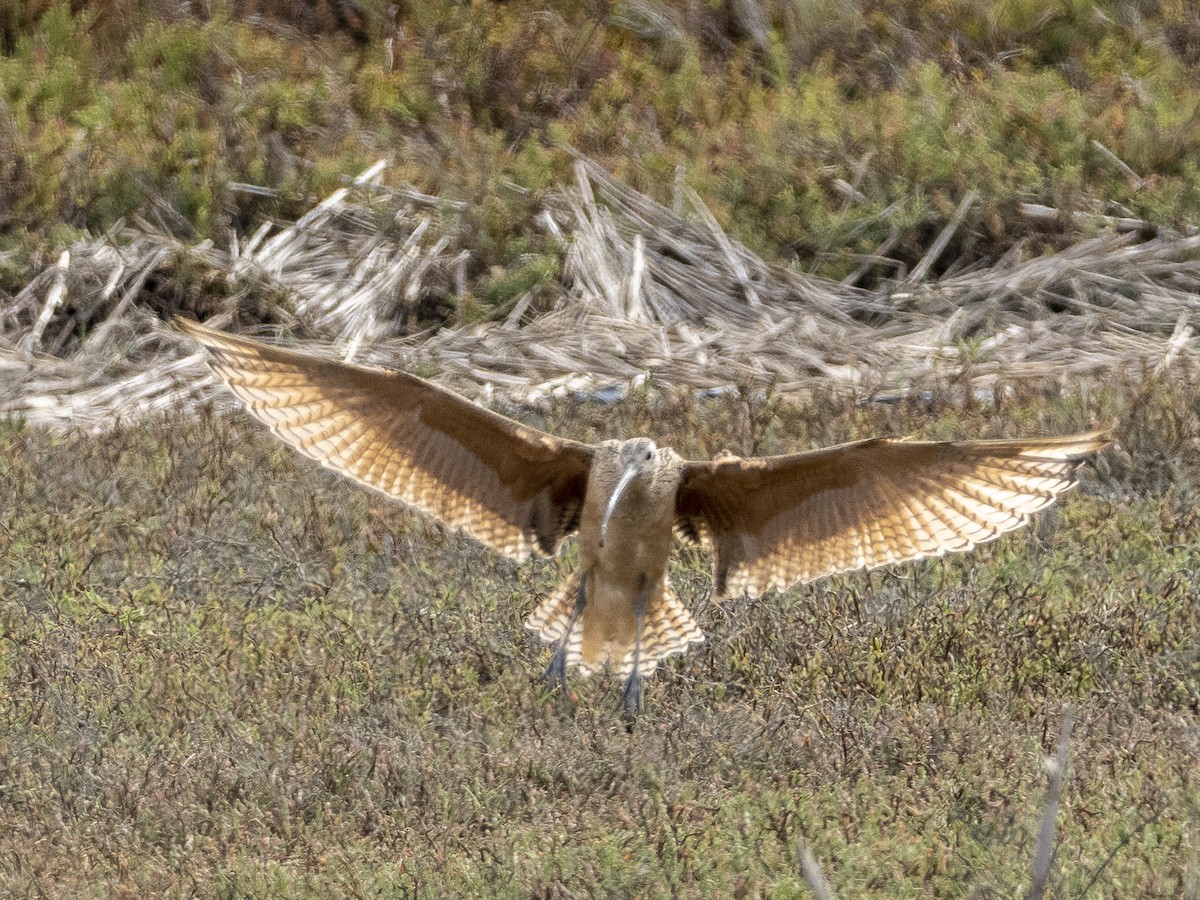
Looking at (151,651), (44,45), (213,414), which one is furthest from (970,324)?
(44,45)

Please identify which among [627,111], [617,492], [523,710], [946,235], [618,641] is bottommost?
[627,111]

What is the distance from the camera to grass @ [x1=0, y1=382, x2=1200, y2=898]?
14.7 ft

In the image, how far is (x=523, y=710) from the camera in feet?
18.7

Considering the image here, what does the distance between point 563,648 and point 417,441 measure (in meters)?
0.87

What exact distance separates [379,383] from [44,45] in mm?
8239

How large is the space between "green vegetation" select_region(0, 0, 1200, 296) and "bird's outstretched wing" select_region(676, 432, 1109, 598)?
5.10 metres

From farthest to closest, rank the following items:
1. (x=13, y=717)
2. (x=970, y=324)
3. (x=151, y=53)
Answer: (x=151, y=53)
(x=970, y=324)
(x=13, y=717)

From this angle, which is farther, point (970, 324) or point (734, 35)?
point (734, 35)

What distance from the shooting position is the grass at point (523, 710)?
14.7 ft

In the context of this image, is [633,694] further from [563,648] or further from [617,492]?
[617,492]

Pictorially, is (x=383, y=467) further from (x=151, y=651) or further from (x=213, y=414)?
(x=213, y=414)

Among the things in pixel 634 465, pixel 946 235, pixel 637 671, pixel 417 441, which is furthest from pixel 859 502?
pixel 946 235

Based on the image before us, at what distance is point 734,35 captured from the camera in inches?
540

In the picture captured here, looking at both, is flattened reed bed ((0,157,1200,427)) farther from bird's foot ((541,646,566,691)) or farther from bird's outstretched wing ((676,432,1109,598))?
bird's foot ((541,646,566,691))
